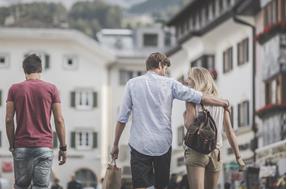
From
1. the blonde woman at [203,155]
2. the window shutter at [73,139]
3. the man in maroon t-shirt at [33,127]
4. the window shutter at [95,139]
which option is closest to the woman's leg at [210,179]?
the blonde woman at [203,155]

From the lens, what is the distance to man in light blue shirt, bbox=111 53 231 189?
13859mm

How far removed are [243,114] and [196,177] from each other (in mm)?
48554

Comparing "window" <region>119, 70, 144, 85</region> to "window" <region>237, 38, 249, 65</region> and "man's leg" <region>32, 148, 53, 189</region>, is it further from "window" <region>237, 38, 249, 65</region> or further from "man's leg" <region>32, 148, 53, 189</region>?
"man's leg" <region>32, 148, 53, 189</region>

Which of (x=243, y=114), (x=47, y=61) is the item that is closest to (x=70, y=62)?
(x=47, y=61)

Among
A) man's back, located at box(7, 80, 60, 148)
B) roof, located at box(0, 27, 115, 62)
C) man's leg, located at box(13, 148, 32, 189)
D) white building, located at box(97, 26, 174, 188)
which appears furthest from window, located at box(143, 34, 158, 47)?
man's leg, located at box(13, 148, 32, 189)

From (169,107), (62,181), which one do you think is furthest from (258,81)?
(169,107)

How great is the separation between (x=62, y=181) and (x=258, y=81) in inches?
1432

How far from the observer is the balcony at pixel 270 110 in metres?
53.4

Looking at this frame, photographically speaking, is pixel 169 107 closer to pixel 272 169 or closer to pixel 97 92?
pixel 272 169

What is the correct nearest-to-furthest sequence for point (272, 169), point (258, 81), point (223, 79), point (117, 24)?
point (272, 169) < point (258, 81) < point (223, 79) < point (117, 24)

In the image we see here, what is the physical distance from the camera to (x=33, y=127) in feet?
45.7

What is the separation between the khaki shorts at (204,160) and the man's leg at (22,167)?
1.72 m

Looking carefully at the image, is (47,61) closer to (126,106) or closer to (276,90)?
(276,90)

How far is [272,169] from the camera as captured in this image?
46.5 meters
